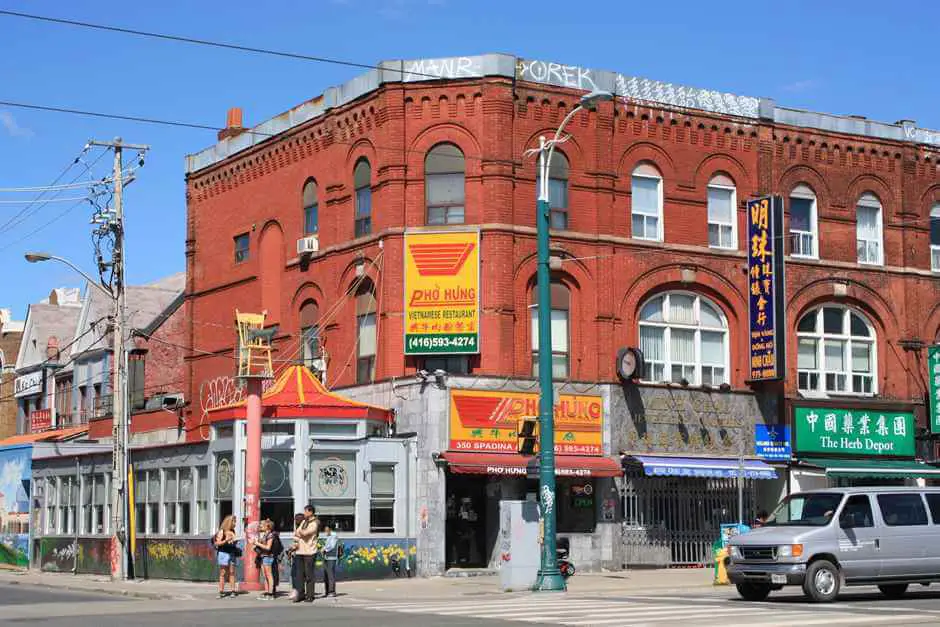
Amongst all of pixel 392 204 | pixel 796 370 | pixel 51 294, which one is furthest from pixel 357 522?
pixel 51 294

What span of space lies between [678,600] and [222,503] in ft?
47.1

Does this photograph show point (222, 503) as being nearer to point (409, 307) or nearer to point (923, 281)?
point (409, 307)

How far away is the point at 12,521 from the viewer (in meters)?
48.1

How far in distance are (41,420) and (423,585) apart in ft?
108

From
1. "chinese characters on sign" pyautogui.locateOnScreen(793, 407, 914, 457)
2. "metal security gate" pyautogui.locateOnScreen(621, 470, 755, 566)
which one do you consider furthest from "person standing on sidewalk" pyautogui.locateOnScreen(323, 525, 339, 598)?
"chinese characters on sign" pyautogui.locateOnScreen(793, 407, 914, 457)

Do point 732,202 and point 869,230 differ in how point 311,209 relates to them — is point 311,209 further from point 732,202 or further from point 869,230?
point 869,230

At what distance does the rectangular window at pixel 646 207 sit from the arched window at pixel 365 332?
7825 mm

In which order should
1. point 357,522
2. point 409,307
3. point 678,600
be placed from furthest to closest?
1. point 409,307
2. point 357,522
3. point 678,600

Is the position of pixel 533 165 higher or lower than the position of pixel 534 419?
higher

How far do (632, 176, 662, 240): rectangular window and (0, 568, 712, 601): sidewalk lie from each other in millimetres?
9614

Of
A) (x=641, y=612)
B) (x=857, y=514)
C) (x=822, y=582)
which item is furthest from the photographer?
(x=857, y=514)

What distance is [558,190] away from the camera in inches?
1506

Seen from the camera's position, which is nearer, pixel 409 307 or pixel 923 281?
A: pixel 409 307

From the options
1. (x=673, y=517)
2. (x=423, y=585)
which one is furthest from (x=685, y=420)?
(x=423, y=585)
